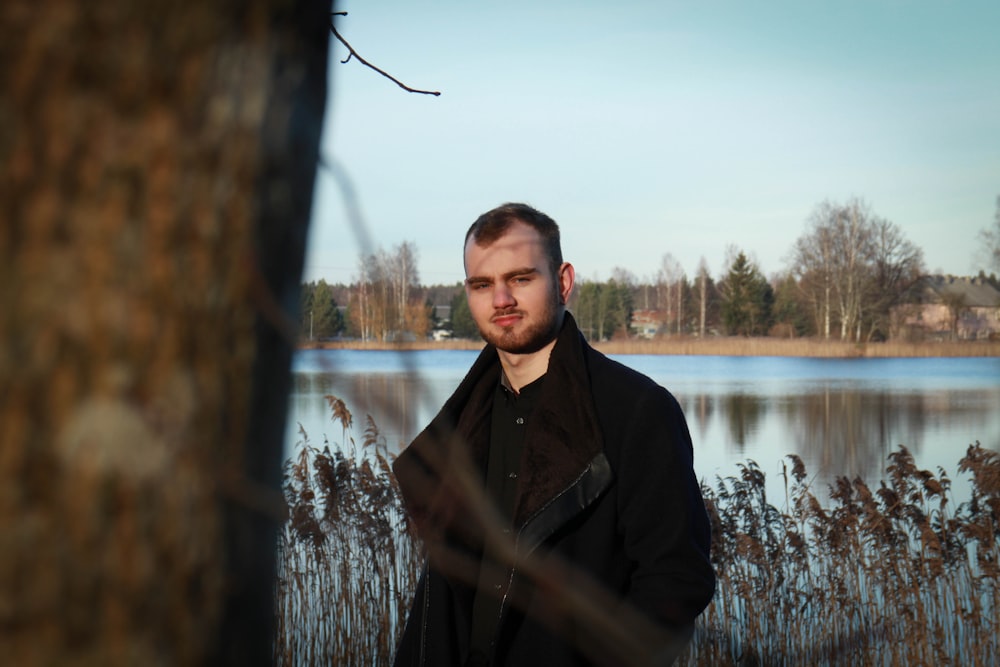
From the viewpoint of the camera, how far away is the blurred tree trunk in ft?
2.02

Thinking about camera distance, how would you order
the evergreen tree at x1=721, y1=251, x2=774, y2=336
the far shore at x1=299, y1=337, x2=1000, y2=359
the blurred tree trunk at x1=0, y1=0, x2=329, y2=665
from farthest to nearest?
1. the evergreen tree at x1=721, y1=251, x2=774, y2=336
2. the far shore at x1=299, y1=337, x2=1000, y2=359
3. the blurred tree trunk at x1=0, y1=0, x2=329, y2=665

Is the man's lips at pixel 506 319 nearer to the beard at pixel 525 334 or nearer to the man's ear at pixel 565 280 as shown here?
the beard at pixel 525 334

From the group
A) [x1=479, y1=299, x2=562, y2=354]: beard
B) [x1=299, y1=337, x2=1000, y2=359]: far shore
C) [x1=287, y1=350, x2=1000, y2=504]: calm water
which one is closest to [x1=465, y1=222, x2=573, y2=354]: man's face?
[x1=479, y1=299, x2=562, y2=354]: beard

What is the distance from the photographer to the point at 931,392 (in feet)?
82.3

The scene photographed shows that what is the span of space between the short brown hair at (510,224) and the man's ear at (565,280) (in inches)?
2.4

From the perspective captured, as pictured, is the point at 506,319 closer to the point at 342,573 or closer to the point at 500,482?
the point at 500,482

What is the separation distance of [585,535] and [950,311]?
167 ft

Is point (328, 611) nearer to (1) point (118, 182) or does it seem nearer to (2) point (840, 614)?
(2) point (840, 614)

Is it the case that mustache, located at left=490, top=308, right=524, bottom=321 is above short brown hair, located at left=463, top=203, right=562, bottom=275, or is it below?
below

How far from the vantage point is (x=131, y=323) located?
639 mm

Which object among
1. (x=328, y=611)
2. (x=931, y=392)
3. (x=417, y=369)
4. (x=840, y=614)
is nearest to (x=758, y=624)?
(x=840, y=614)

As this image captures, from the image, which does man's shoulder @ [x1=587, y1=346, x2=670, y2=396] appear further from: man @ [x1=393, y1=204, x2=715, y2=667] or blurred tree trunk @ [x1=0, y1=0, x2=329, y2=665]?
blurred tree trunk @ [x1=0, y1=0, x2=329, y2=665]

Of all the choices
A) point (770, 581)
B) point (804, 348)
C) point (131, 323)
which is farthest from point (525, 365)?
point (804, 348)

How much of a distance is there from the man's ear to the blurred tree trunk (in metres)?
1.71
